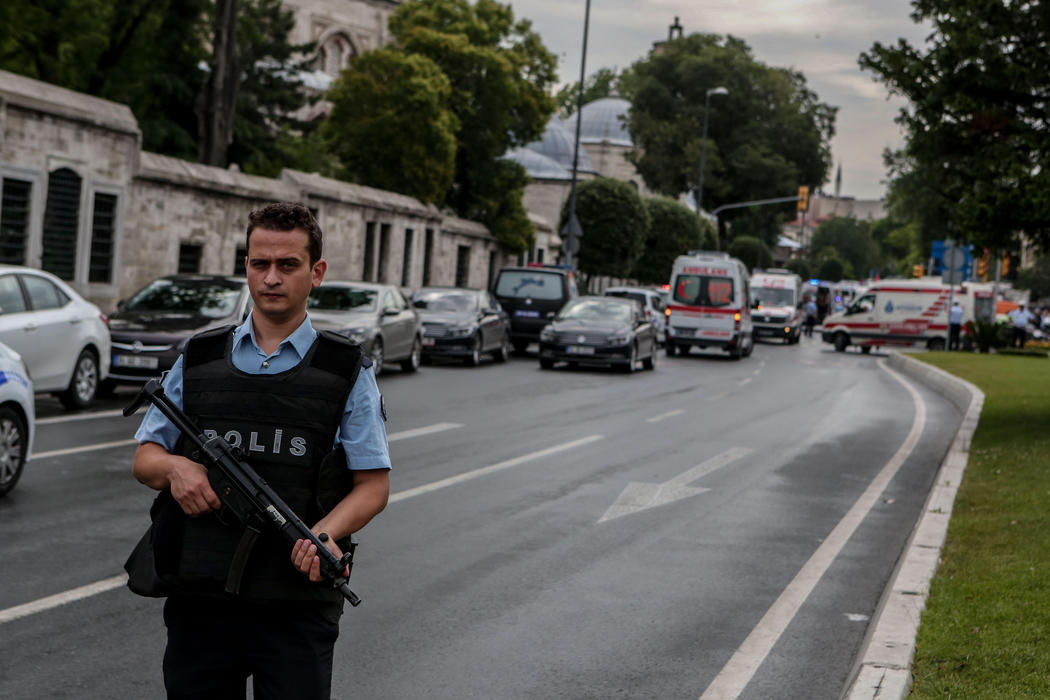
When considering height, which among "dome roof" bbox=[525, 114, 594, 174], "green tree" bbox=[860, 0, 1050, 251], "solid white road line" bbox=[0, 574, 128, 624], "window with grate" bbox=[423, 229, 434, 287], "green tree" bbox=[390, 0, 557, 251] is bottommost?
"solid white road line" bbox=[0, 574, 128, 624]

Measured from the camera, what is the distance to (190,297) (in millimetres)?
18484

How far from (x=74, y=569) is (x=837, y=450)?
10.1 meters

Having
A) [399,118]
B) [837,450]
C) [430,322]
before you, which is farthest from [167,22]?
[837,450]

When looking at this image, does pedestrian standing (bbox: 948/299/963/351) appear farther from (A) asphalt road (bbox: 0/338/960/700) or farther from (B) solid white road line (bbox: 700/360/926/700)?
(B) solid white road line (bbox: 700/360/926/700)

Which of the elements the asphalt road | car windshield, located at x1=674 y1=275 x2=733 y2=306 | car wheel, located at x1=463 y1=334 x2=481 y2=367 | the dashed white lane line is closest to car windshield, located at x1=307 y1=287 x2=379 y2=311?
car wheel, located at x1=463 y1=334 x2=481 y2=367

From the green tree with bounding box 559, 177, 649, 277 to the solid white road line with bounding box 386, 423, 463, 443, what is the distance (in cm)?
4707

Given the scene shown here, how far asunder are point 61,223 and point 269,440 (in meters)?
21.3

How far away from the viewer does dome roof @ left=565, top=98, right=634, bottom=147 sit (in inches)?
4348

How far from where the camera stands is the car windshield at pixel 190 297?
18141 mm

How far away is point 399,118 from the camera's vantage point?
4309 centimetres

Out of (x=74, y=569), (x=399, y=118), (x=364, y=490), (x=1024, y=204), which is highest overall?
(x=399, y=118)

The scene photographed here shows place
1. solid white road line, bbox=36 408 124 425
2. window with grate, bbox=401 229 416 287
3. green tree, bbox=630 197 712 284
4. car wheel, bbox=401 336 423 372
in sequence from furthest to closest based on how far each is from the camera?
green tree, bbox=630 197 712 284 → window with grate, bbox=401 229 416 287 → car wheel, bbox=401 336 423 372 → solid white road line, bbox=36 408 124 425

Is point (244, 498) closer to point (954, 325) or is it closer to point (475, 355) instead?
point (475, 355)

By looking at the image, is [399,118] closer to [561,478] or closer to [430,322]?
[430,322]
